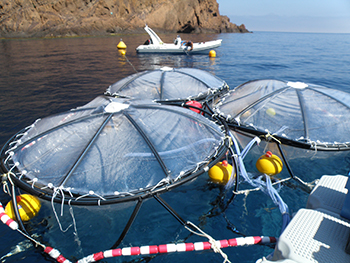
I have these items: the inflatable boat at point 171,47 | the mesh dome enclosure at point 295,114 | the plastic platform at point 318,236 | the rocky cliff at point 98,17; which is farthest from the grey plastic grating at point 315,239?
the rocky cliff at point 98,17

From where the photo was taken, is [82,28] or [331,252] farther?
[82,28]

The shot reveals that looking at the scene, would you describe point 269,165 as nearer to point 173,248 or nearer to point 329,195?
point 329,195

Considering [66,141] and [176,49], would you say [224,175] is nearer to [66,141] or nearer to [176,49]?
[66,141]

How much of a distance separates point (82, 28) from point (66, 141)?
57690mm

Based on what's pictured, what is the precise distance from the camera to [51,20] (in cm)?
4997

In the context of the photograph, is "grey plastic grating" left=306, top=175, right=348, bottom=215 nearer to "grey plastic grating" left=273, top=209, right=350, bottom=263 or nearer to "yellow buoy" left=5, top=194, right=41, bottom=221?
"grey plastic grating" left=273, top=209, right=350, bottom=263

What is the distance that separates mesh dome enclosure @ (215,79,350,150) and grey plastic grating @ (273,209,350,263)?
3.95 meters

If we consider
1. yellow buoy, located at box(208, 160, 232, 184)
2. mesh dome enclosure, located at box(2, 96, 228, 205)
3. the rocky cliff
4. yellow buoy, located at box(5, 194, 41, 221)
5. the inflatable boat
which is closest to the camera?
mesh dome enclosure, located at box(2, 96, 228, 205)

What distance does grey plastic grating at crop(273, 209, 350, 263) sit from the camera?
2619mm

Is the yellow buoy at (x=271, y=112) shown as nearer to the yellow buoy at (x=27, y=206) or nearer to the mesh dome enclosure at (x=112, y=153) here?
the mesh dome enclosure at (x=112, y=153)

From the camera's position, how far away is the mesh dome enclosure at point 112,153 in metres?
4.43

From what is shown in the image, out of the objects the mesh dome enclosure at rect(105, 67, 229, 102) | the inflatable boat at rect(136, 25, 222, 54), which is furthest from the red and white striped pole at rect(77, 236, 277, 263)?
the inflatable boat at rect(136, 25, 222, 54)

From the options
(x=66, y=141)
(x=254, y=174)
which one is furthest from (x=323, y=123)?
(x=66, y=141)

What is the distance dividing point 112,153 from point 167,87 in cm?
578
